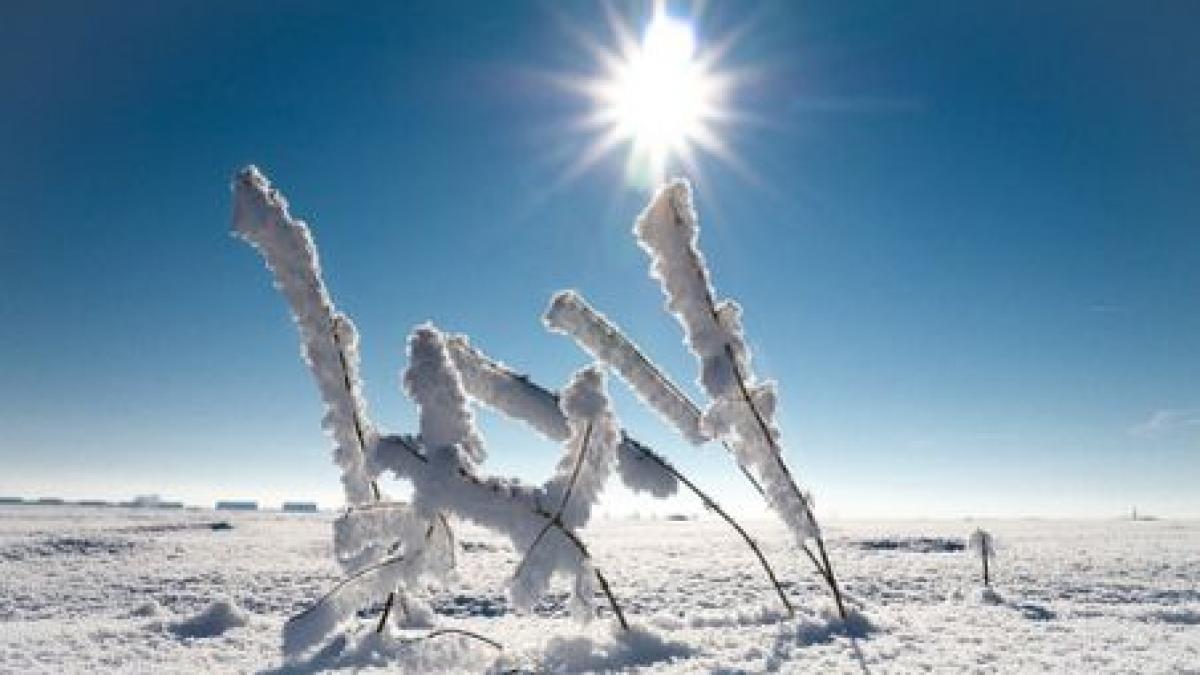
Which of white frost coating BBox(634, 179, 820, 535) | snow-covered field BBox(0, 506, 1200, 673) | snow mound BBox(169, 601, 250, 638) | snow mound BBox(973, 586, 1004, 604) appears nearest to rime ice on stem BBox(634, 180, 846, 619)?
white frost coating BBox(634, 179, 820, 535)

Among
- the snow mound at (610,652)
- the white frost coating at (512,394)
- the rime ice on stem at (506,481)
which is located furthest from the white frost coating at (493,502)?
the white frost coating at (512,394)

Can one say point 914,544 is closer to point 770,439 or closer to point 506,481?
point 770,439

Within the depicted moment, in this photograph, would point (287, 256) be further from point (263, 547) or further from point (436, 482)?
point (263, 547)

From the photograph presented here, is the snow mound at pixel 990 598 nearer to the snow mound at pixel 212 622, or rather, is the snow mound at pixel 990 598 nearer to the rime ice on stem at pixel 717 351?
the rime ice on stem at pixel 717 351

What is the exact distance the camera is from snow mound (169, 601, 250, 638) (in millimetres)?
6713

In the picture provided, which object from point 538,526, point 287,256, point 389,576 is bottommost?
point 389,576

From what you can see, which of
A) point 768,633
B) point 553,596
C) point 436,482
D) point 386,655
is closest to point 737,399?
point 768,633

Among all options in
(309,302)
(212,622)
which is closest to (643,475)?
(309,302)

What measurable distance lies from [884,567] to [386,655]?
14.0m

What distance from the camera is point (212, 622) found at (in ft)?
22.6

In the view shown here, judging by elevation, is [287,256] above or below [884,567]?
above

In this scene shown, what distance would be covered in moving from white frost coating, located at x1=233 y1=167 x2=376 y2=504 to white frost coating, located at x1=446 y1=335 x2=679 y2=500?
2.57ft

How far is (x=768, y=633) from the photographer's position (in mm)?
5812

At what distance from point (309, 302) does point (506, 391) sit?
4.65ft
